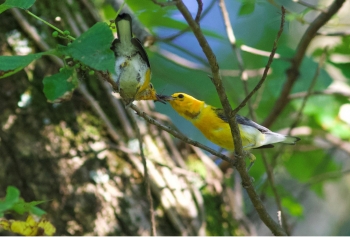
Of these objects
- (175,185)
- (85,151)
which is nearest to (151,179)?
(175,185)

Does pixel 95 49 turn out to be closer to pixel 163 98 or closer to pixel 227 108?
pixel 227 108

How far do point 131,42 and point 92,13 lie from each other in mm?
1415

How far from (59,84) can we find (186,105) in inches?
72.5

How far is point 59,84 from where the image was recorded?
158 centimetres

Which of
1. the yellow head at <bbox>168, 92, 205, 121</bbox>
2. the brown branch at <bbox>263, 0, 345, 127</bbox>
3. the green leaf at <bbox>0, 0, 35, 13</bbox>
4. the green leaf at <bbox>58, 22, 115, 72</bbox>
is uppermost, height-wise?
the brown branch at <bbox>263, 0, 345, 127</bbox>

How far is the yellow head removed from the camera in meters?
3.23

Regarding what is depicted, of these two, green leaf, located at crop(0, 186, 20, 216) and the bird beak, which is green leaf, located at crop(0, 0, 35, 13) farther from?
the bird beak

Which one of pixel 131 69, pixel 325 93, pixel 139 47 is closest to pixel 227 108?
pixel 139 47

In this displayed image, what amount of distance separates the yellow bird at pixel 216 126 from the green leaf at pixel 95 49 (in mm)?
1818

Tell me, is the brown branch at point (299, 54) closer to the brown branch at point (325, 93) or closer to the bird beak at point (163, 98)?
the brown branch at point (325, 93)

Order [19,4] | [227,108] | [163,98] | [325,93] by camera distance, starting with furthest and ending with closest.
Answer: [325,93] → [163,98] → [227,108] → [19,4]

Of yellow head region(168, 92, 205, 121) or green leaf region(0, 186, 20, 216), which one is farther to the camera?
yellow head region(168, 92, 205, 121)

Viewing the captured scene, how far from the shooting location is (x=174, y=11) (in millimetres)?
4113

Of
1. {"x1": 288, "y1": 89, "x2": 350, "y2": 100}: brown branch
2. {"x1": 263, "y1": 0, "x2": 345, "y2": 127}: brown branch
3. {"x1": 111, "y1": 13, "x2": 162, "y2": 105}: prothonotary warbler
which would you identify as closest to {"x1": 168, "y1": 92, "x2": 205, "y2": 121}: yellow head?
{"x1": 111, "y1": 13, "x2": 162, "y2": 105}: prothonotary warbler
